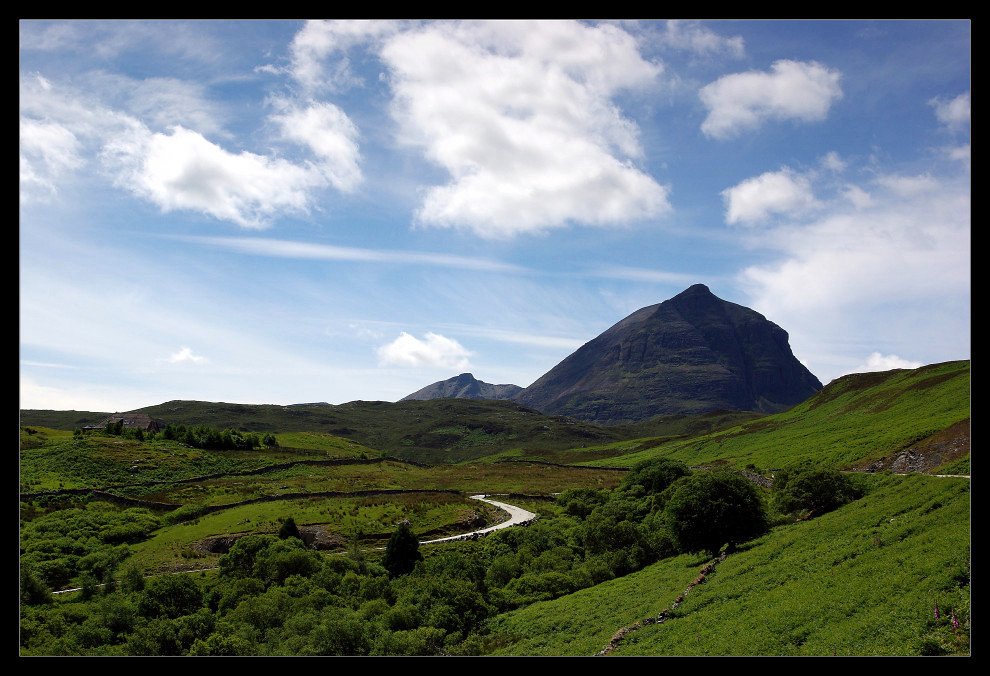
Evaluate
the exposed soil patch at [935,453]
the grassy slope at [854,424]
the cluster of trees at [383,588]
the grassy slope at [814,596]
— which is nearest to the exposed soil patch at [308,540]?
the cluster of trees at [383,588]

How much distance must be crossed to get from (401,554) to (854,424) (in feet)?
259

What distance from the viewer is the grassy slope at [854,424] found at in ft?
205

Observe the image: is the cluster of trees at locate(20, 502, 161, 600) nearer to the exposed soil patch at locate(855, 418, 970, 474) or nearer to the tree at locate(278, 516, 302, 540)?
the tree at locate(278, 516, 302, 540)

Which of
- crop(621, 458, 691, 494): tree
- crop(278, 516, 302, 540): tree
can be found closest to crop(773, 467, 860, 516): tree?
crop(621, 458, 691, 494): tree

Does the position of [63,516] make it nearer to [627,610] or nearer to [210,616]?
[210,616]

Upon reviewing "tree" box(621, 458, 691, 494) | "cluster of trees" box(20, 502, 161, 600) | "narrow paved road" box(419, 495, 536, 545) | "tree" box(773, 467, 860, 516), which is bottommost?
"narrow paved road" box(419, 495, 536, 545)

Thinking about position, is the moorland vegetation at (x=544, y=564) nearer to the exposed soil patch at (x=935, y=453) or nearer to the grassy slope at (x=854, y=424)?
the exposed soil patch at (x=935, y=453)

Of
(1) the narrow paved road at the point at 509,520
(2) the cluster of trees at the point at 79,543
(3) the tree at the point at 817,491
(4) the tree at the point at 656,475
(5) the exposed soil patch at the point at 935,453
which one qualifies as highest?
(5) the exposed soil patch at the point at 935,453

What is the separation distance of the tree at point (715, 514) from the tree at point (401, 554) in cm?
2359

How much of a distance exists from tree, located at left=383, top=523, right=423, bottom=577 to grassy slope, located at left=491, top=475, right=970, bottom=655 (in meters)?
15.6

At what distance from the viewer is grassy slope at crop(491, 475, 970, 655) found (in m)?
16.4

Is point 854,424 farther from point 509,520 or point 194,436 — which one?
point 194,436

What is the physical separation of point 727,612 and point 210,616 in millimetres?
30276
